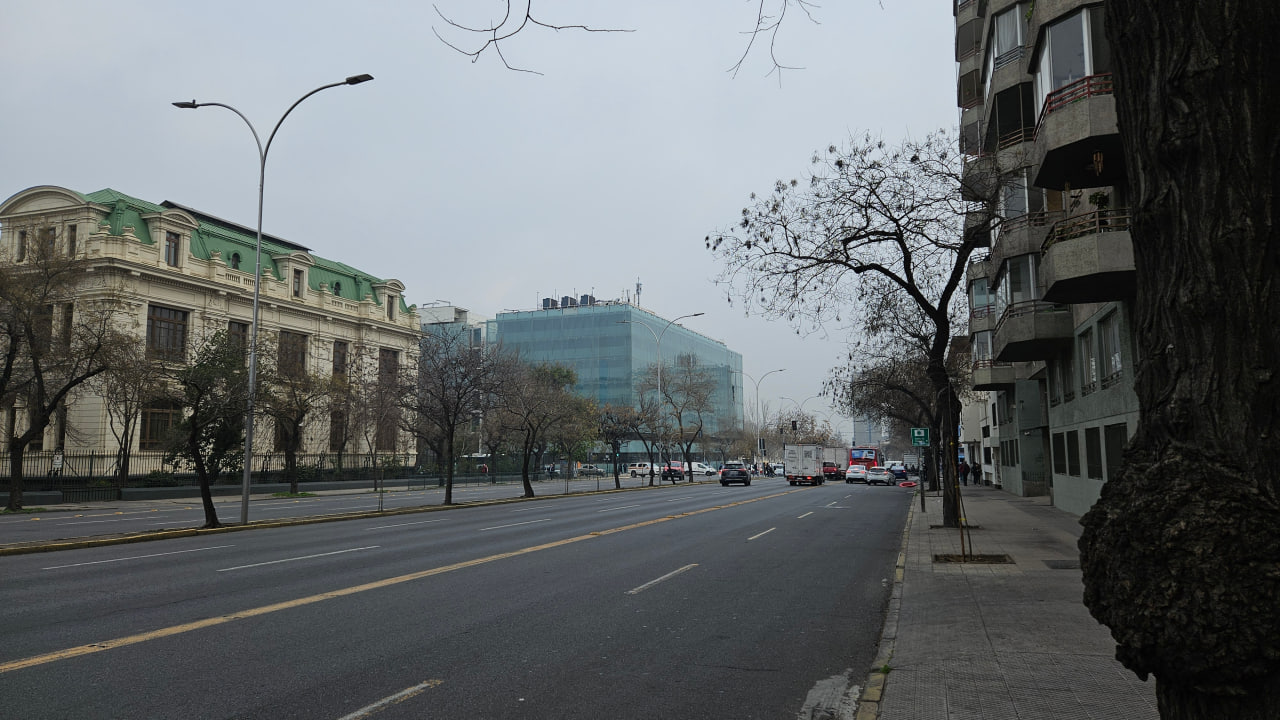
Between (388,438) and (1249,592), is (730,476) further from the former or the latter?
(1249,592)

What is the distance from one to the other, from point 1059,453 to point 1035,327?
533cm

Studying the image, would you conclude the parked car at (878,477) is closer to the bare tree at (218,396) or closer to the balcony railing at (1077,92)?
the bare tree at (218,396)

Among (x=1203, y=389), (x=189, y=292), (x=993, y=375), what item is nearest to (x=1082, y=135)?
(x=1203, y=389)

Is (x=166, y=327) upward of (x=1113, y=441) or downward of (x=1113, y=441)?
upward

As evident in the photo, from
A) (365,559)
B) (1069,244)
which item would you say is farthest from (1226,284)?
(1069,244)

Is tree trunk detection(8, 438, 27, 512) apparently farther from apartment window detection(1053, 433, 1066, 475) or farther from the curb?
apartment window detection(1053, 433, 1066, 475)

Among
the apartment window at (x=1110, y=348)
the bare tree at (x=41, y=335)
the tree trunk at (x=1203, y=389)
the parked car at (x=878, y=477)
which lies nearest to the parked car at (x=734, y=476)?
the parked car at (x=878, y=477)

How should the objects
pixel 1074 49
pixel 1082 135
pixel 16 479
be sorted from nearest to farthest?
1. pixel 1082 135
2. pixel 1074 49
3. pixel 16 479

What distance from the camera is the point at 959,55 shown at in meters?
34.5

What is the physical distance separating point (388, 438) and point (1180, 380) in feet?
186

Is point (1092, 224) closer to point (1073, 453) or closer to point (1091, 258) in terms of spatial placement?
point (1091, 258)

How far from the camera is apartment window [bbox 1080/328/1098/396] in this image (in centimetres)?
2055

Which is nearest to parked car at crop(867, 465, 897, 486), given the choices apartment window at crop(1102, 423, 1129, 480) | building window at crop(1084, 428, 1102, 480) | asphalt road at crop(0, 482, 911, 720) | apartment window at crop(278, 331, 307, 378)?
apartment window at crop(278, 331, 307, 378)

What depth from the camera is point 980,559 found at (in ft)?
45.8
